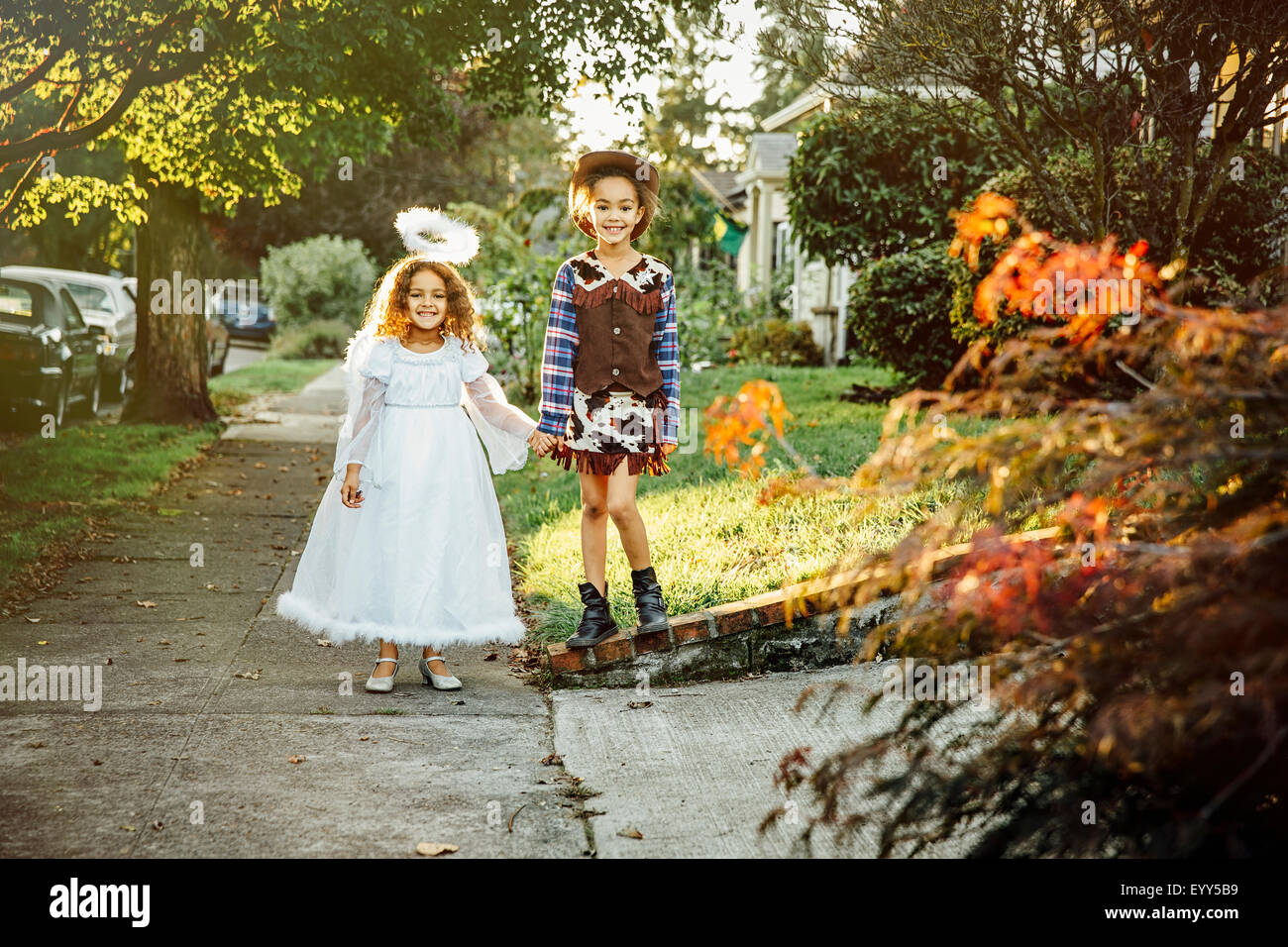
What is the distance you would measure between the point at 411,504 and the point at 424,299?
82 centimetres

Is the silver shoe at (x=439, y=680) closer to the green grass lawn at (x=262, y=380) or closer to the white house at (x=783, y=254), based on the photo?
the green grass lawn at (x=262, y=380)

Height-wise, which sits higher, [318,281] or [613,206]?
[318,281]

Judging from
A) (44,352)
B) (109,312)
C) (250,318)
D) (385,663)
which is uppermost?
(250,318)

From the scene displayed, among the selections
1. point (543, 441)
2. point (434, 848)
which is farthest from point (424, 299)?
point (434, 848)

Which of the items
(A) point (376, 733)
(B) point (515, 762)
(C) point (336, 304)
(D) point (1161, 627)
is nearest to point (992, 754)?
(D) point (1161, 627)

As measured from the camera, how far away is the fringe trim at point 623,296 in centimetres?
479

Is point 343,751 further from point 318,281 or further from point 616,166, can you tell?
point 318,281

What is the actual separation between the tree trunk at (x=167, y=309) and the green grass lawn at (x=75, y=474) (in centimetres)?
33

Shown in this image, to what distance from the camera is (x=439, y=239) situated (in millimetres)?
5102

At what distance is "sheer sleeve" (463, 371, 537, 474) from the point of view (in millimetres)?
5031

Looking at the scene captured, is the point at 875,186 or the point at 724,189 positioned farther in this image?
the point at 724,189

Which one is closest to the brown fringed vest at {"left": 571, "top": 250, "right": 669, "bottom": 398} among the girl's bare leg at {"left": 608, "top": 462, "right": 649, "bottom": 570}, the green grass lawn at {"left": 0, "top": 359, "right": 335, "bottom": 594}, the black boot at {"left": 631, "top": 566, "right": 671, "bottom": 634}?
the girl's bare leg at {"left": 608, "top": 462, "right": 649, "bottom": 570}

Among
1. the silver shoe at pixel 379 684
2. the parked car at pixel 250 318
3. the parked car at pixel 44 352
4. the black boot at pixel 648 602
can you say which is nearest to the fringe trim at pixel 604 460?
the black boot at pixel 648 602
